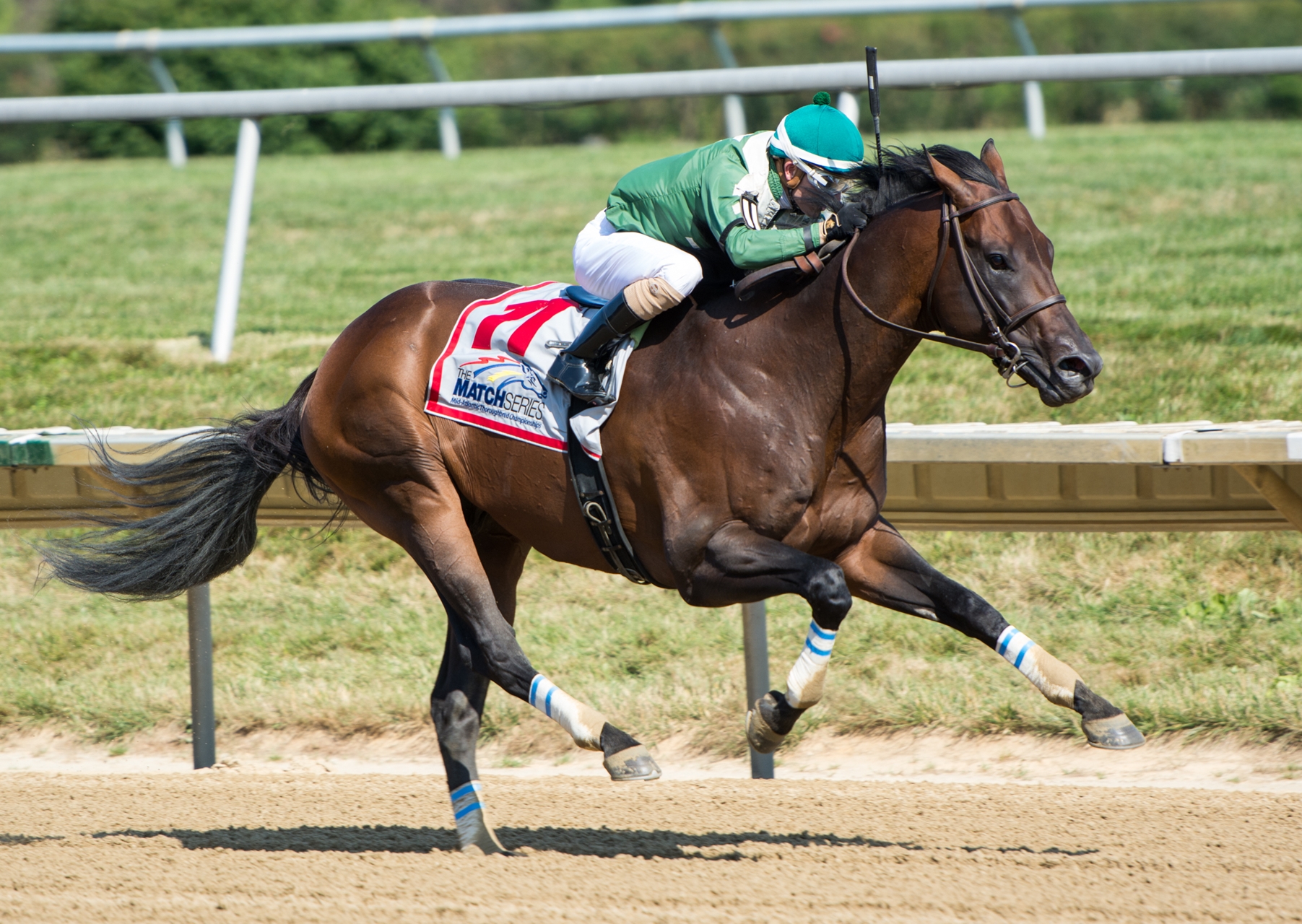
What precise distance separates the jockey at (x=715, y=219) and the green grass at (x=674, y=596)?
215 cm

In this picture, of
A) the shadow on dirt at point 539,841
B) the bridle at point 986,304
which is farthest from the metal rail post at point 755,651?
the bridle at point 986,304

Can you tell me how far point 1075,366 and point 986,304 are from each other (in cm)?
28

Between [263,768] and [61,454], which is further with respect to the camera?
[263,768]

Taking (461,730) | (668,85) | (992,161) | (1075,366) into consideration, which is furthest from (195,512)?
(668,85)

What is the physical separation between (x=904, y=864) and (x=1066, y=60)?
4306mm

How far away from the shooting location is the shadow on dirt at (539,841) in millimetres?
4336

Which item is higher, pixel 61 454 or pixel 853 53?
pixel 853 53

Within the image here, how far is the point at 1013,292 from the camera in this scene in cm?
383

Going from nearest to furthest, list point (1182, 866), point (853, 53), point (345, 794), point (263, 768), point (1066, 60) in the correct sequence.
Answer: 1. point (1182, 866)
2. point (345, 794)
3. point (263, 768)
4. point (1066, 60)
5. point (853, 53)

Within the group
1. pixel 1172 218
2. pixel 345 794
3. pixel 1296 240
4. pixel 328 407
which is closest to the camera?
pixel 328 407

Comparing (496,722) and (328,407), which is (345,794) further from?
(328,407)

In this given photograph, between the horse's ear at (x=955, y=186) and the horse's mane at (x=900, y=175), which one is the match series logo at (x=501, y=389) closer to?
the horse's mane at (x=900, y=175)

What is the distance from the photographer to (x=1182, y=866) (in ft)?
13.0

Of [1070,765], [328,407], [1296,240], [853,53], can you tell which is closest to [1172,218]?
[1296,240]
